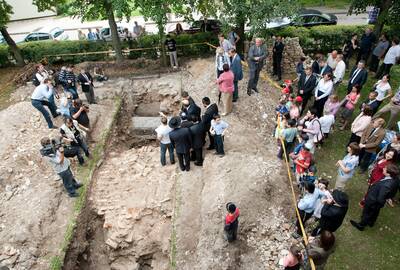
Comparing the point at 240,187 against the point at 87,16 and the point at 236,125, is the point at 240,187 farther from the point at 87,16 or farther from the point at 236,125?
the point at 87,16

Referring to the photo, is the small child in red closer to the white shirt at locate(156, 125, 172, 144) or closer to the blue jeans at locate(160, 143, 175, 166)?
the white shirt at locate(156, 125, 172, 144)

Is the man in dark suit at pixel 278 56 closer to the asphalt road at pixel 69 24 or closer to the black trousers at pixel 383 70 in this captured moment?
the black trousers at pixel 383 70

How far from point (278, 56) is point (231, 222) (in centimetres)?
857

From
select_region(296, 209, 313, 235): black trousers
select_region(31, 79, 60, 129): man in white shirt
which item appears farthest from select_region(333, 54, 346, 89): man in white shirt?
select_region(31, 79, 60, 129): man in white shirt

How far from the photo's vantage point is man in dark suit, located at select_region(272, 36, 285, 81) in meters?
13.5

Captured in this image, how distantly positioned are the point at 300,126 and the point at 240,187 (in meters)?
2.58

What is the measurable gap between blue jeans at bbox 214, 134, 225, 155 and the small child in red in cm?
270

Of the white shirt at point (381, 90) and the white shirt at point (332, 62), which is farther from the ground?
the white shirt at point (332, 62)

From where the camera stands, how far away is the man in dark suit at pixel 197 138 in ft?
30.5

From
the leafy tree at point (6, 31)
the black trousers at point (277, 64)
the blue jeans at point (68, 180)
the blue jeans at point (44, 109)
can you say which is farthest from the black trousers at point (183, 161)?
the leafy tree at point (6, 31)

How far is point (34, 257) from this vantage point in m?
8.33

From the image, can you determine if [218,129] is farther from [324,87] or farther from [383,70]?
[383,70]

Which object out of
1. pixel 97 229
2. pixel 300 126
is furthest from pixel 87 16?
pixel 300 126

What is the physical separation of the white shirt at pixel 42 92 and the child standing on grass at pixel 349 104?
10.2m
